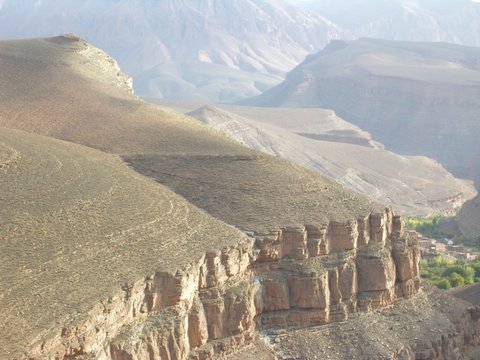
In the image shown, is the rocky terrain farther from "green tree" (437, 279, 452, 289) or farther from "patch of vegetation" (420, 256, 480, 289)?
"patch of vegetation" (420, 256, 480, 289)

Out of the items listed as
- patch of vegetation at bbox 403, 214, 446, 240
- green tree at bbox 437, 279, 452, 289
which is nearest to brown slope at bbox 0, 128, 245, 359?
green tree at bbox 437, 279, 452, 289

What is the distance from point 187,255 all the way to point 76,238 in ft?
14.6

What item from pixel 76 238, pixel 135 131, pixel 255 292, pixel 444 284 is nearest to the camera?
pixel 76 238

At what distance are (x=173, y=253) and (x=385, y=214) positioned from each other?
13.3 metres

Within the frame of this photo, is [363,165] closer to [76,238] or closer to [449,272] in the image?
[449,272]

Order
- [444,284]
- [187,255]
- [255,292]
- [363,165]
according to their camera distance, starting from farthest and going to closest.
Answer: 1. [363,165]
2. [444,284]
3. [255,292]
4. [187,255]

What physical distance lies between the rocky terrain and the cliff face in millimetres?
64

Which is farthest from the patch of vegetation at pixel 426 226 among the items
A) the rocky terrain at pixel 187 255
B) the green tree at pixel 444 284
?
the rocky terrain at pixel 187 255

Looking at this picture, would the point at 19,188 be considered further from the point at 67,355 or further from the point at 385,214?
the point at 385,214

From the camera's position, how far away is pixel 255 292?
4175 cm

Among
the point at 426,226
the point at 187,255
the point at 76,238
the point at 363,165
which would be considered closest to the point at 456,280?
the point at 187,255

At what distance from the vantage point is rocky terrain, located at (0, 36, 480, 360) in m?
33.5

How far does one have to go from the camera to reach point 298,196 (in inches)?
1853

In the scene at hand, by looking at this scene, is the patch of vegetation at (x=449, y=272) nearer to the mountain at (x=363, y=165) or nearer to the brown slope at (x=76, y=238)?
the brown slope at (x=76, y=238)
